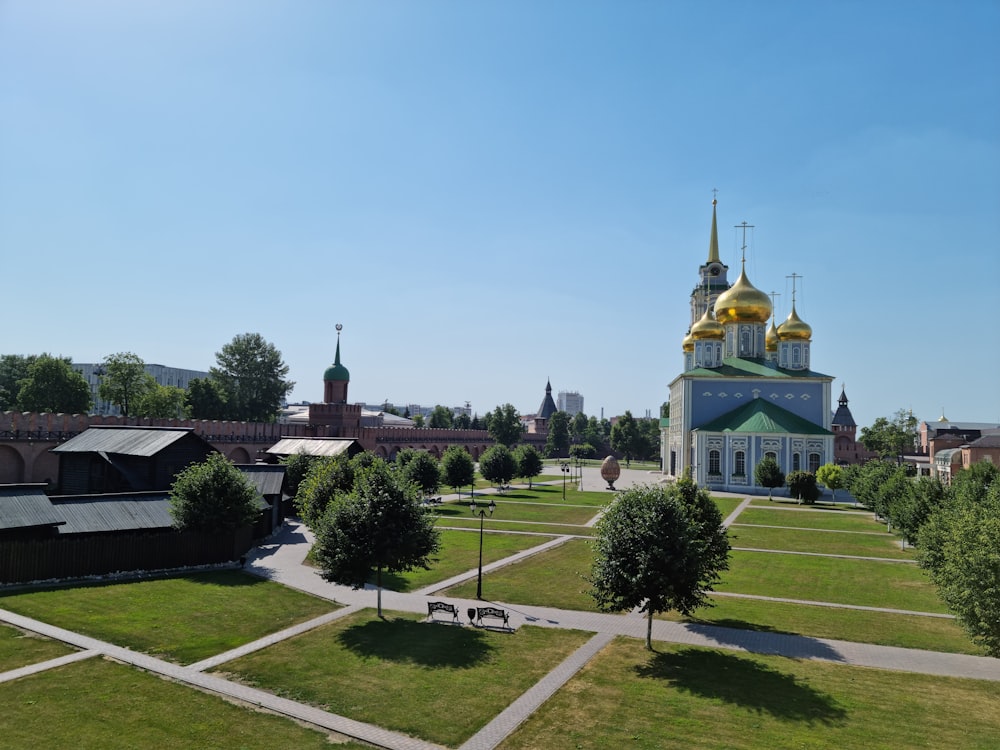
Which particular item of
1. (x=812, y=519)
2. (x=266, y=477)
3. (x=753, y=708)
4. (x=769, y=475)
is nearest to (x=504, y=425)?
(x=769, y=475)

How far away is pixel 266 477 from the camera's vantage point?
36688mm

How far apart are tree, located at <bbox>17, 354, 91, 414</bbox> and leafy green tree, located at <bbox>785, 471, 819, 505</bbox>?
226ft

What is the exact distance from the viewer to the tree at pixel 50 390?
69.4 meters

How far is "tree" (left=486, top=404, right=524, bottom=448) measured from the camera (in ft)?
353

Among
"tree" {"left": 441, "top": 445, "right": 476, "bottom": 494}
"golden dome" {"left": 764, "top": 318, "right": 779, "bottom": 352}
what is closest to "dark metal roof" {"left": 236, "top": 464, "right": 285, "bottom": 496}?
"tree" {"left": 441, "top": 445, "right": 476, "bottom": 494}

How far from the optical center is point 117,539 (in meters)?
24.8

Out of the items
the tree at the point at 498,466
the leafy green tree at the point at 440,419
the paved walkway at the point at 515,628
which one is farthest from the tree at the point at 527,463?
the leafy green tree at the point at 440,419

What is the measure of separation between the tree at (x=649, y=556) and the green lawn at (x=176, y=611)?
912 cm

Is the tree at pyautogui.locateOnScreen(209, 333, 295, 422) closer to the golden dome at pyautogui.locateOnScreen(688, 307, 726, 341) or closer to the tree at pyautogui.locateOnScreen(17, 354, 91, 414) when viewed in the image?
the tree at pyautogui.locateOnScreen(17, 354, 91, 414)

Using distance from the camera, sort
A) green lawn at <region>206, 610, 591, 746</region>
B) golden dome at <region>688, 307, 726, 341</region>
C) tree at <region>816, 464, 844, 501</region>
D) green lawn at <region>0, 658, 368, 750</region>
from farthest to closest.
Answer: golden dome at <region>688, 307, 726, 341</region> → tree at <region>816, 464, 844, 501</region> → green lawn at <region>206, 610, 591, 746</region> → green lawn at <region>0, 658, 368, 750</region>

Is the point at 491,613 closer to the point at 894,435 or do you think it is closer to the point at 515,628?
the point at 515,628

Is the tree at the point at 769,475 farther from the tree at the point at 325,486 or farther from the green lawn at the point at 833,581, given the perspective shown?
the tree at the point at 325,486

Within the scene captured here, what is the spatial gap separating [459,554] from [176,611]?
41.5 ft

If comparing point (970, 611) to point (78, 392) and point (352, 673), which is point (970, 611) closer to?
point (352, 673)
